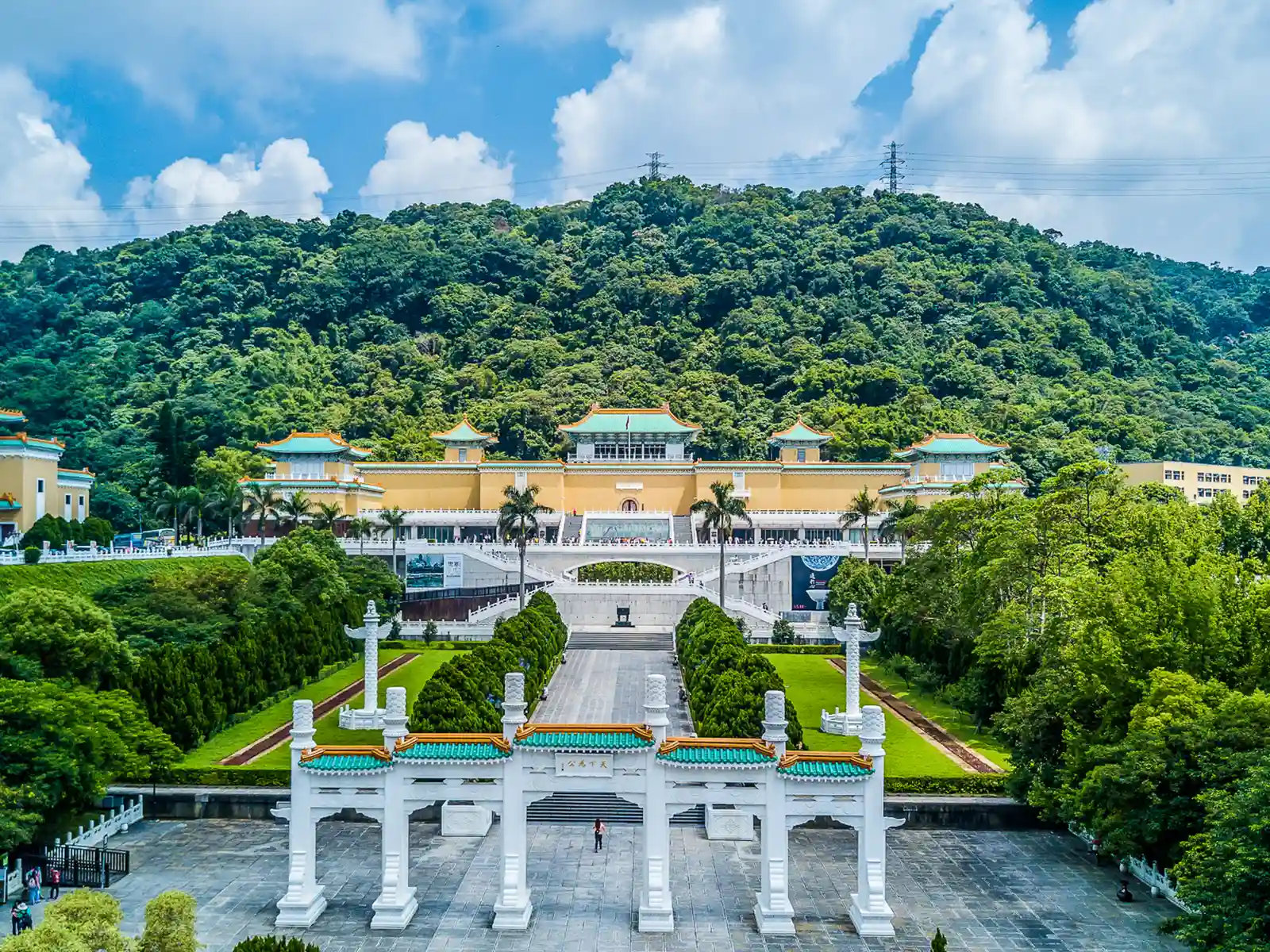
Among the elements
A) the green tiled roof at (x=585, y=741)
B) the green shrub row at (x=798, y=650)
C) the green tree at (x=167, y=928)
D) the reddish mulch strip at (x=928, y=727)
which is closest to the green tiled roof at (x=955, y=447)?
the green shrub row at (x=798, y=650)

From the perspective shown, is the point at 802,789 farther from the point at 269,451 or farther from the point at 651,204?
the point at 651,204

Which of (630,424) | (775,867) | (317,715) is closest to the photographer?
(775,867)

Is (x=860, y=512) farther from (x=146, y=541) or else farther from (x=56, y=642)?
(x=56, y=642)

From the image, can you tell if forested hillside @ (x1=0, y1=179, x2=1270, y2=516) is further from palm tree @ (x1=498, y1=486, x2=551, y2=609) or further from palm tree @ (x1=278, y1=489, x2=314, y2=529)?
palm tree @ (x1=498, y1=486, x2=551, y2=609)

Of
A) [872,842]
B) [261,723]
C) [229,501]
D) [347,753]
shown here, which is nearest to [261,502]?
[229,501]

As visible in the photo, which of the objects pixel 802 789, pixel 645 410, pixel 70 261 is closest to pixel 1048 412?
pixel 645 410

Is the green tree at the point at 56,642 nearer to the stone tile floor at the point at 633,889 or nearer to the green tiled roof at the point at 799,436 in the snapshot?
the stone tile floor at the point at 633,889

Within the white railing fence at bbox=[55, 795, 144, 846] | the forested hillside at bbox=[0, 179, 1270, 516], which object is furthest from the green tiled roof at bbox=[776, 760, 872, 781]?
the forested hillside at bbox=[0, 179, 1270, 516]

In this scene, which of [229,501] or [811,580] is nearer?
[811,580]
